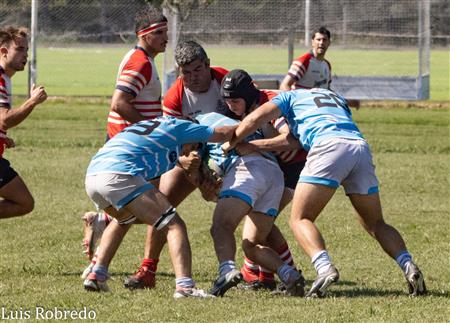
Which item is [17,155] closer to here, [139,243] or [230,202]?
[139,243]

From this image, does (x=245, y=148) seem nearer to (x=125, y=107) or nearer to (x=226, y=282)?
(x=226, y=282)

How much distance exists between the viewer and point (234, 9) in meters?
30.9

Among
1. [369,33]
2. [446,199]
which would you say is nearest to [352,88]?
[369,33]

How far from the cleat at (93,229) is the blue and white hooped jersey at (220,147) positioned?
1.51 metres

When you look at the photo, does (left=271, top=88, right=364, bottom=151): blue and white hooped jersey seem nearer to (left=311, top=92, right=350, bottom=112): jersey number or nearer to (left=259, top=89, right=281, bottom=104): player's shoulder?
(left=311, top=92, right=350, bottom=112): jersey number

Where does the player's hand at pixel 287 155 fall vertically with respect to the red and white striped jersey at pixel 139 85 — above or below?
below

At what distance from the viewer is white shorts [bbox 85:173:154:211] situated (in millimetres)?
7996

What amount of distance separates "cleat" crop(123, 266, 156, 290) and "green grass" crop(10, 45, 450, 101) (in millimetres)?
22923

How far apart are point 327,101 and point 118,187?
1.66m

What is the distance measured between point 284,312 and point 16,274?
2.83 metres

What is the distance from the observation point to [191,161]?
8469mm

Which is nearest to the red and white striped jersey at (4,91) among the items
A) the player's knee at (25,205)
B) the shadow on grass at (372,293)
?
the player's knee at (25,205)

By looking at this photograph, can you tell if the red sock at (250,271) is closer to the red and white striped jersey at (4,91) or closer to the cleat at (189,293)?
the cleat at (189,293)

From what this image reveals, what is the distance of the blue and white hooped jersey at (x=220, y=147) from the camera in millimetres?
8547
